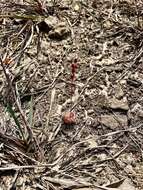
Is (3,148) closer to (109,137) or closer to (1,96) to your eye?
(1,96)

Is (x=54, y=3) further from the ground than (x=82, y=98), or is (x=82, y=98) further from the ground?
(x=54, y=3)

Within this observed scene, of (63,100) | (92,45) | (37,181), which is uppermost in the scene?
(92,45)

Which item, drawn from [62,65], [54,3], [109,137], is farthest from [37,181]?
[54,3]

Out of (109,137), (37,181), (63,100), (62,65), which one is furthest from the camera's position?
(62,65)

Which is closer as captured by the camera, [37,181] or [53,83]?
[37,181]

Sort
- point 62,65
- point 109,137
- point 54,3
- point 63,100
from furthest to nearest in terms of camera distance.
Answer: point 54,3 → point 62,65 → point 63,100 → point 109,137

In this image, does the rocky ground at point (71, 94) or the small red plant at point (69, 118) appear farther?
the small red plant at point (69, 118)

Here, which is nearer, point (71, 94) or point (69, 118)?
point (69, 118)

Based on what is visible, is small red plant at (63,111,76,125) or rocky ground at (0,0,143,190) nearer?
rocky ground at (0,0,143,190)
